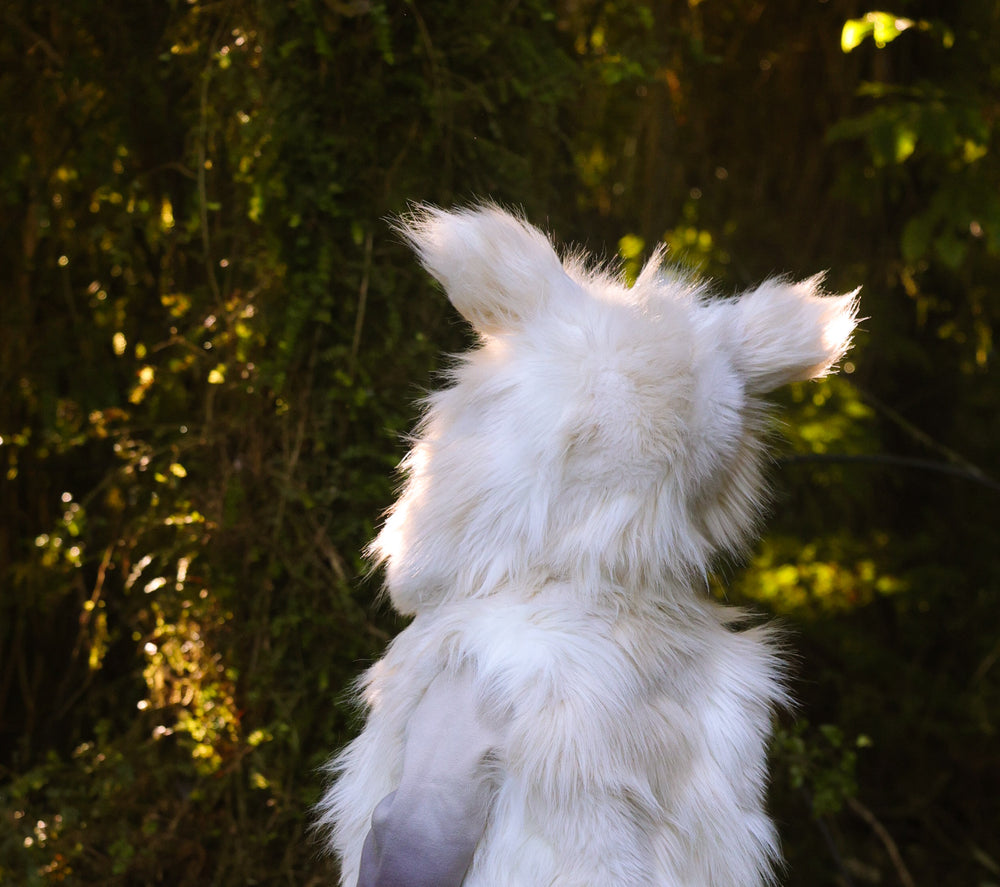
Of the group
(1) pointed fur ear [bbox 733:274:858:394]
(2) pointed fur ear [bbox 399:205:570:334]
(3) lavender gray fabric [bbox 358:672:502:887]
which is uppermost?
(2) pointed fur ear [bbox 399:205:570:334]

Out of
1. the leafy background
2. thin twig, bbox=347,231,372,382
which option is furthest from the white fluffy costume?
thin twig, bbox=347,231,372,382

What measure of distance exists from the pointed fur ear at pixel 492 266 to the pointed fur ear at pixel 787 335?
212 millimetres

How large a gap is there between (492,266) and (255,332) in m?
0.73

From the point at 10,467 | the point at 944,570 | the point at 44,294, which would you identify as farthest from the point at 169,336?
the point at 944,570

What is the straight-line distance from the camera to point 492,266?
1.02 meters

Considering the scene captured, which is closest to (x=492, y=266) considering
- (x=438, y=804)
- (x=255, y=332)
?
(x=438, y=804)

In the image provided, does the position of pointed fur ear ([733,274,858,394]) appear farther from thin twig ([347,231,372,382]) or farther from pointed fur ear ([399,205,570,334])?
thin twig ([347,231,372,382])

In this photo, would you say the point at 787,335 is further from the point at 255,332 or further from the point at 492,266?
the point at 255,332

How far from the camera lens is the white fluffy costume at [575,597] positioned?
0.90 meters

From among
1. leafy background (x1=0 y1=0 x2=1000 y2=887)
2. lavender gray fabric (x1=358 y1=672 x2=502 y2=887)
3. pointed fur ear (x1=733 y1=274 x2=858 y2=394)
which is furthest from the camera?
leafy background (x1=0 y1=0 x2=1000 y2=887)

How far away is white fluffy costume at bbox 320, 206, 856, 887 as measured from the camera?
90 cm

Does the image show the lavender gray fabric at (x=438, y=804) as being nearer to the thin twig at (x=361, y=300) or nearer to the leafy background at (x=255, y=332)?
the leafy background at (x=255, y=332)

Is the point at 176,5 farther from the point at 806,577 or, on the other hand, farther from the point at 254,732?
the point at 806,577

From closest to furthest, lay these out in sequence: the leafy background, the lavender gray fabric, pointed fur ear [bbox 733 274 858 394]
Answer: the lavender gray fabric → pointed fur ear [bbox 733 274 858 394] → the leafy background
